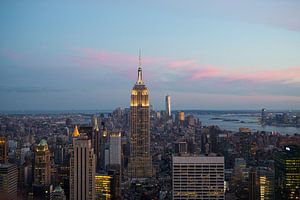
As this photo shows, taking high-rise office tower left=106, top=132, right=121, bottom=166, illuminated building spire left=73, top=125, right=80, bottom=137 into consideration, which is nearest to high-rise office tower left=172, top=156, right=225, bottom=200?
illuminated building spire left=73, top=125, right=80, bottom=137

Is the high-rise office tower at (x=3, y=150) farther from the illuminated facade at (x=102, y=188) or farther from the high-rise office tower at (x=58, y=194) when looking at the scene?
the illuminated facade at (x=102, y=188)

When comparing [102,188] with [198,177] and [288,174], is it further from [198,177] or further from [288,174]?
[288,174]

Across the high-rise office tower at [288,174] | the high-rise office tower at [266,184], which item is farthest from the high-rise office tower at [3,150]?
the high-rise office tower at [288,174]

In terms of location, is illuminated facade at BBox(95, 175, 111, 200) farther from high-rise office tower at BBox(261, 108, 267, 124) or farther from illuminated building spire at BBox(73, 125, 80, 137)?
high-rise office tower at BBox(261, 108, 267, 124)

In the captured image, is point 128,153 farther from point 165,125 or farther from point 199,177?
point 199,177

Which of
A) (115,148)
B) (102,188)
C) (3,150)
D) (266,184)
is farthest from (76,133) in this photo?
(266,184)

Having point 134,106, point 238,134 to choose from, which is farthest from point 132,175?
point 134,106

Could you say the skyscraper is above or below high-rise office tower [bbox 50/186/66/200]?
above
